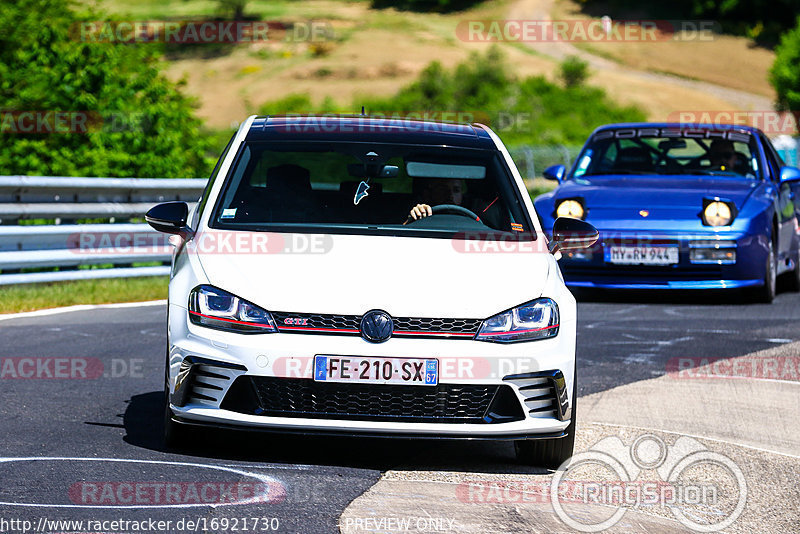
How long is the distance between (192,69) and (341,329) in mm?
109777

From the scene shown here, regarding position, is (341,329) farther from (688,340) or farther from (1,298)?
(1,298)

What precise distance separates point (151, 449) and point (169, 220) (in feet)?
3.49

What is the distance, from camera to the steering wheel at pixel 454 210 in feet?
21.8

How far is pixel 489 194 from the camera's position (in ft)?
22.5

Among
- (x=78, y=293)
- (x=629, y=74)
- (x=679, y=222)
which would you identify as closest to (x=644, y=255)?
(x=679, y=222)

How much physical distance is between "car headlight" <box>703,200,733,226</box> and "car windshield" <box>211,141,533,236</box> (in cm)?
516

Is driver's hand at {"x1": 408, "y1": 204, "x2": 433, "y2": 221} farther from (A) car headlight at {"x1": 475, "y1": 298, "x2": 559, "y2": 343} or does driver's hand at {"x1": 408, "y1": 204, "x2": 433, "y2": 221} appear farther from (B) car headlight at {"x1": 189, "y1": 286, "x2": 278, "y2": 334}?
(B) car headlight at {"x1": 189, "y1": 286, "x2": 278, "y2": 334}

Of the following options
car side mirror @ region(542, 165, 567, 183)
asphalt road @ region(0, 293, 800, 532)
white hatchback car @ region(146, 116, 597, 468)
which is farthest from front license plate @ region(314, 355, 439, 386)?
car side mirror @ region(542, 165, 567, 183)

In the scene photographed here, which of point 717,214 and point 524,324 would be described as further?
point 717,214

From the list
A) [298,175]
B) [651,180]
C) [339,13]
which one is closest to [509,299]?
[298,175]

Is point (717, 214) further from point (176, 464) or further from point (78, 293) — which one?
point (176, 464)

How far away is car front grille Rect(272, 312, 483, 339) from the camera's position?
17.8 feet

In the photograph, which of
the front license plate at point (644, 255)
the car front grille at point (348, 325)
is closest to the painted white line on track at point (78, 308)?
the front license plate at point (644, 255)

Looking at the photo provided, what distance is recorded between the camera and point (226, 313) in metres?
5.51
